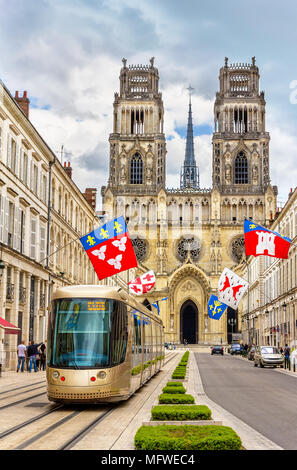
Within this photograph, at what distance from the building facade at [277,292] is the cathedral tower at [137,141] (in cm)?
2211

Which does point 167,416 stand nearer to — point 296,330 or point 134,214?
point 296,330

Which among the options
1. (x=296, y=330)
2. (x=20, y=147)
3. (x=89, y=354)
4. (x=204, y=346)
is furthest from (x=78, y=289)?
(x=204, y=346)

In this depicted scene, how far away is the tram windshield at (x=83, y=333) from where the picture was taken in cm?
1577

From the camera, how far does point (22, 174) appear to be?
35469mm

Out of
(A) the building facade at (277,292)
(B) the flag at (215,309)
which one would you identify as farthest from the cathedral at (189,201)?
(B) the flag at (215,309)

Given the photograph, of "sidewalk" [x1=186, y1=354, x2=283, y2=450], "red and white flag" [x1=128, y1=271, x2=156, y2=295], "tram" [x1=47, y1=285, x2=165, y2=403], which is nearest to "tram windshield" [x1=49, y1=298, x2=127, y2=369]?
"tram" [x1=47, y1=285, x2=165, y2=403]

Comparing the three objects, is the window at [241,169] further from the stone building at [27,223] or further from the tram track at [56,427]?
the tram track at [56,427]

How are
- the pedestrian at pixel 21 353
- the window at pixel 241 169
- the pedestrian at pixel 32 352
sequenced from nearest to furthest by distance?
the pedestrian at pixel 21 353 → the pedestrian at pixel 32 352 → the window at pixel 241 169

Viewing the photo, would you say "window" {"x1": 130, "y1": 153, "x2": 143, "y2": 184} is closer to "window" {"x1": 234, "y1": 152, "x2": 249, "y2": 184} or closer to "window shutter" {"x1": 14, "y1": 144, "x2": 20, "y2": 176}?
"window" {"x1": 234, "y1": 152, "x2": 249, "y2": 184}

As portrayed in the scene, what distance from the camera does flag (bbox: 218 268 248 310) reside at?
156ft

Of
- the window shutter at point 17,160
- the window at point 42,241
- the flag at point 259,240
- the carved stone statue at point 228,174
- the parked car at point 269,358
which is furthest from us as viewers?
the carved stone statue at point 228,174

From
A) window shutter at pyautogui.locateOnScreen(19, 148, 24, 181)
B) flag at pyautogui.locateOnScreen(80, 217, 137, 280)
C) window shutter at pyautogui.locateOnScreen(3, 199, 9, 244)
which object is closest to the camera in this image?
flag at pyautogui.locateOnScreen(80, 217, 137, 280)

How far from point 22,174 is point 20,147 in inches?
61.3

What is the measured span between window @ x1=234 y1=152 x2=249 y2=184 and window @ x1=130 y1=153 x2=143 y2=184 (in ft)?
47.8
